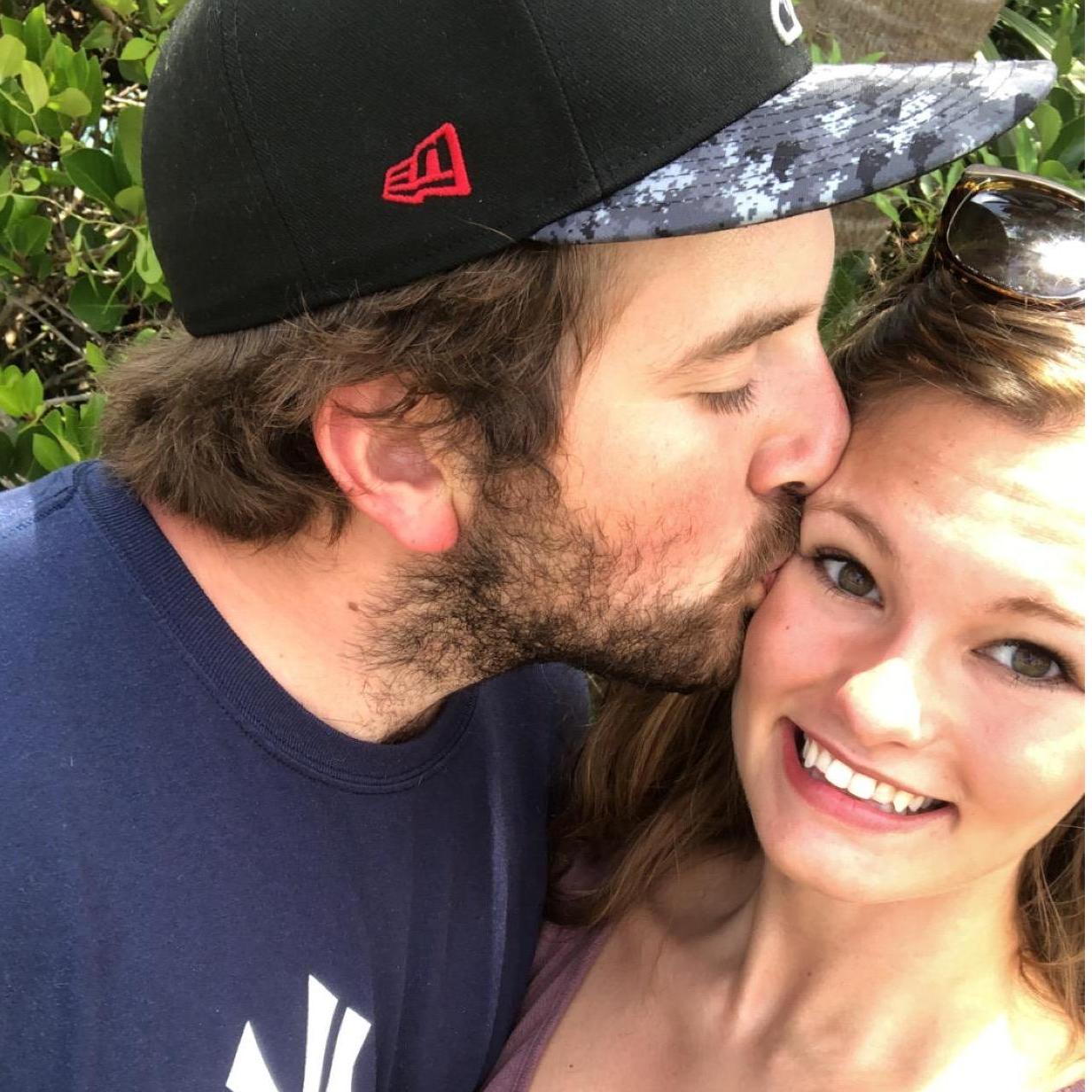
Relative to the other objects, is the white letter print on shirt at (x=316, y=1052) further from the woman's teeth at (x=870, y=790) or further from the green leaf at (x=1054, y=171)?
the green leaf at (x=1054, y=171)

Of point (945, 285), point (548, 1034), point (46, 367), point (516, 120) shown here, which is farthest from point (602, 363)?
point (46, 367)

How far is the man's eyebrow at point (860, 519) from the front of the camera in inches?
82.7

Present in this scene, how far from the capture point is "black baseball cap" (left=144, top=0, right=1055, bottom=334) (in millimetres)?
1865

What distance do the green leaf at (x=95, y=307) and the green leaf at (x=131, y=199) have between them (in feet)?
0.88

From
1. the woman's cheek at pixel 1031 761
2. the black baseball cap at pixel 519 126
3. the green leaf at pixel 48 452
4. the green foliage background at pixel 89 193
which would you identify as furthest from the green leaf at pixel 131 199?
the woman's cheek at pixel 1031 761

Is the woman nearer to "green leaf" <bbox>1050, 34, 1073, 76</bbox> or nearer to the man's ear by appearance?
the man's ear

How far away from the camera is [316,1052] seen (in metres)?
2.08

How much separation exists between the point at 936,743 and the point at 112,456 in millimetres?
1446

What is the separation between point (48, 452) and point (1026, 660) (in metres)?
1.92

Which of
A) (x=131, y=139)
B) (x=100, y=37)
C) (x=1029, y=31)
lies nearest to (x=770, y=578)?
(x=131, y=139)

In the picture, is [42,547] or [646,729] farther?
[646,729]

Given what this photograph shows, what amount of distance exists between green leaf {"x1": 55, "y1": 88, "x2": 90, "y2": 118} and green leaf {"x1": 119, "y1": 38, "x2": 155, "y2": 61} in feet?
0.46

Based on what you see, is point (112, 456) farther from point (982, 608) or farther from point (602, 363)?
point (982, 608)

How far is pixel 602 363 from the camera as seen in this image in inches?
83.7
